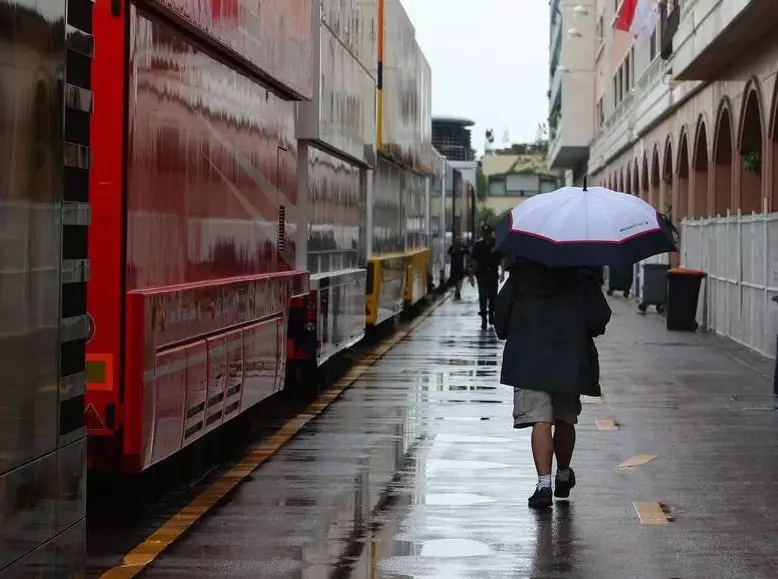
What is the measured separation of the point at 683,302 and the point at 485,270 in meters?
3.65

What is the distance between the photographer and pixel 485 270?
30.8 m

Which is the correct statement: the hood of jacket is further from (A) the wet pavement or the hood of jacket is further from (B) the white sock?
(A) the wet pavement

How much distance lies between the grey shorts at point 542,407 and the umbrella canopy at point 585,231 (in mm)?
797

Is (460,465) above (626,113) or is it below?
below

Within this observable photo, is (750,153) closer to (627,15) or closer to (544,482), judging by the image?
(627,15)

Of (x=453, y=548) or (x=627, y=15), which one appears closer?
(x=453, y=548)

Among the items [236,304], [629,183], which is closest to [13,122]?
[236,304]

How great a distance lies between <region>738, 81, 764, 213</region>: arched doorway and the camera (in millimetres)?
28328

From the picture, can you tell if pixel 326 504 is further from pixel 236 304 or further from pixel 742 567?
pixel 742 567

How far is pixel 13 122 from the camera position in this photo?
454 cm

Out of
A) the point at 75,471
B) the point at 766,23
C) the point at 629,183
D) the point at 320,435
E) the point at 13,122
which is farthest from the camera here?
the point at 629,183

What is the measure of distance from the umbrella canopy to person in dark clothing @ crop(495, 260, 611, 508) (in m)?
0.22

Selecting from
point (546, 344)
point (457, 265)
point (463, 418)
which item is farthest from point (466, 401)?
point (457, 265)

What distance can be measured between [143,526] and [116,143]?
7.36ft
